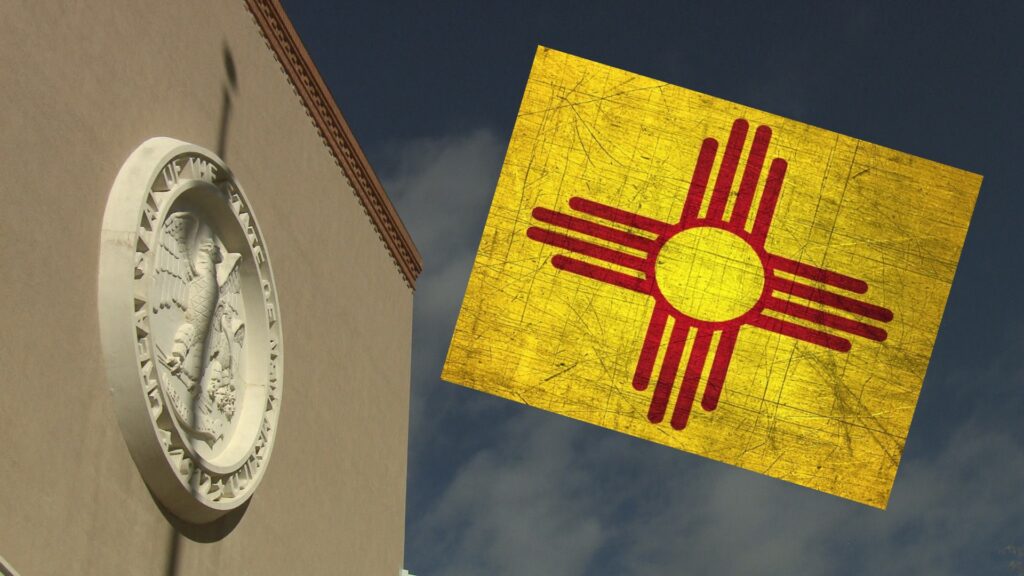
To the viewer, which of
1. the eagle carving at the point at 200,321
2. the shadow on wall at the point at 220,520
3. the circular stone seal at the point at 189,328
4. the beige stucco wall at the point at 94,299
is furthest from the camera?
the eagle carving at the point at 200,321

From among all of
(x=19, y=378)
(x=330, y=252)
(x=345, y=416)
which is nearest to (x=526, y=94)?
(x=330, y=252)

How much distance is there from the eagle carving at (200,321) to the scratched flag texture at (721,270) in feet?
16.0

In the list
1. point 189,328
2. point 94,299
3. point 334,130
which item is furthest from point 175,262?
point 334,130

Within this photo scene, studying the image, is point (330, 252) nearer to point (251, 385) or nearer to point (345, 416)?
point (345, 416)

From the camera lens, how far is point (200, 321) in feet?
26.4

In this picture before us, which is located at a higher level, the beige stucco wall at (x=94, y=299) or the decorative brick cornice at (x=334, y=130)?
the decorative brick cornice at (x=334, y=130)

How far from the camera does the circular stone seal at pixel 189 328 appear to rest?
6.77 meters

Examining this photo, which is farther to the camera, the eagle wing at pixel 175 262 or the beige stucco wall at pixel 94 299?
the eagle wing at pixel 175 262

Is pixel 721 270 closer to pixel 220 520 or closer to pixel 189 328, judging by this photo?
pixel 220 520

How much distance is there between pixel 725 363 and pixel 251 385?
6.49 meters

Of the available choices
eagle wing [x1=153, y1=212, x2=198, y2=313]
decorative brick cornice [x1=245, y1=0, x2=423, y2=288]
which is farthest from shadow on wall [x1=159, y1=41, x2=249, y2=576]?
eagle wing [x1=153, y1=212, x2=198, y2=313]

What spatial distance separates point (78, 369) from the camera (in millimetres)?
6395

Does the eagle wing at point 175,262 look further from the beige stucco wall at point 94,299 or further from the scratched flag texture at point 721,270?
the scratched flag texture at point 721,270

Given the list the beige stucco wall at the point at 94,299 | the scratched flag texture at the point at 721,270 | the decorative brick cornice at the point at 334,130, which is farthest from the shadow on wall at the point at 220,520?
the scratched flag texture at the point at 721,270
